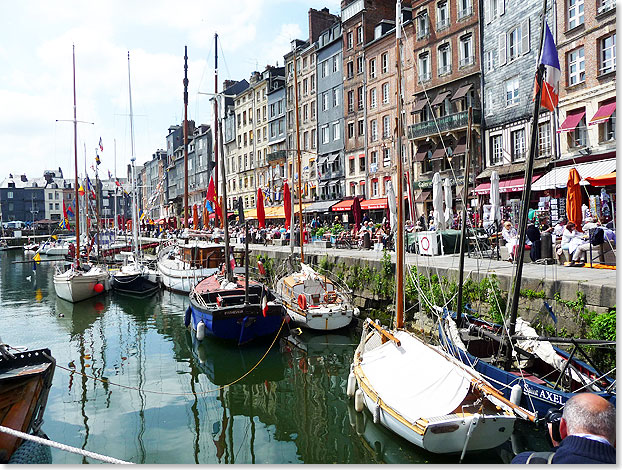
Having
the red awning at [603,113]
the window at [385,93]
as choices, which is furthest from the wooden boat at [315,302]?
the window at [385,93]

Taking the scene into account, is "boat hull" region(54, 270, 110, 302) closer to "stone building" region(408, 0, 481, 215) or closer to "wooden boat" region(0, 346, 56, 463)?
"wooden boat" region(0, 346, 56, 463)

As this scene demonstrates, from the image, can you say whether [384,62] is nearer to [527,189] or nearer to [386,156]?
[386,156]

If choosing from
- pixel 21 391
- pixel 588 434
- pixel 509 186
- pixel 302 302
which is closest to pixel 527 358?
pixel 588 434

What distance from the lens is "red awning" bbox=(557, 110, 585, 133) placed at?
22.2 metres

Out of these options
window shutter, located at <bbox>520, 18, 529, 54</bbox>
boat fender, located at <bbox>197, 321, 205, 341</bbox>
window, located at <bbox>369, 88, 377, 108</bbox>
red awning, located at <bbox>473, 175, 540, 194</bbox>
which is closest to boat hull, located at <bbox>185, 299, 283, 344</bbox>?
boat fender, located at <bbox>197, 321, 205, 341</bbox>

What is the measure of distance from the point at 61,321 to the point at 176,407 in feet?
44.3

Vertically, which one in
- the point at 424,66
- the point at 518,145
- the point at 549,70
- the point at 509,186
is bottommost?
the point at 509,186

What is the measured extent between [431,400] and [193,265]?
20547 millimetres

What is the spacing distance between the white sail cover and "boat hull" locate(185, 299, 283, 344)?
228 inches

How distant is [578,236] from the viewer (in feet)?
47.4

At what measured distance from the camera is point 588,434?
9.55 feet

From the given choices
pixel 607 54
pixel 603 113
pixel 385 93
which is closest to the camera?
pixel 603 113

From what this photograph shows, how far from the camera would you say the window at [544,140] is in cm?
2447

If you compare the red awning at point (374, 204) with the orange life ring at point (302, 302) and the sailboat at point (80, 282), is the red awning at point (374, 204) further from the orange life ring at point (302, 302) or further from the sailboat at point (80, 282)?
the orange life ring at point (302, 302)
